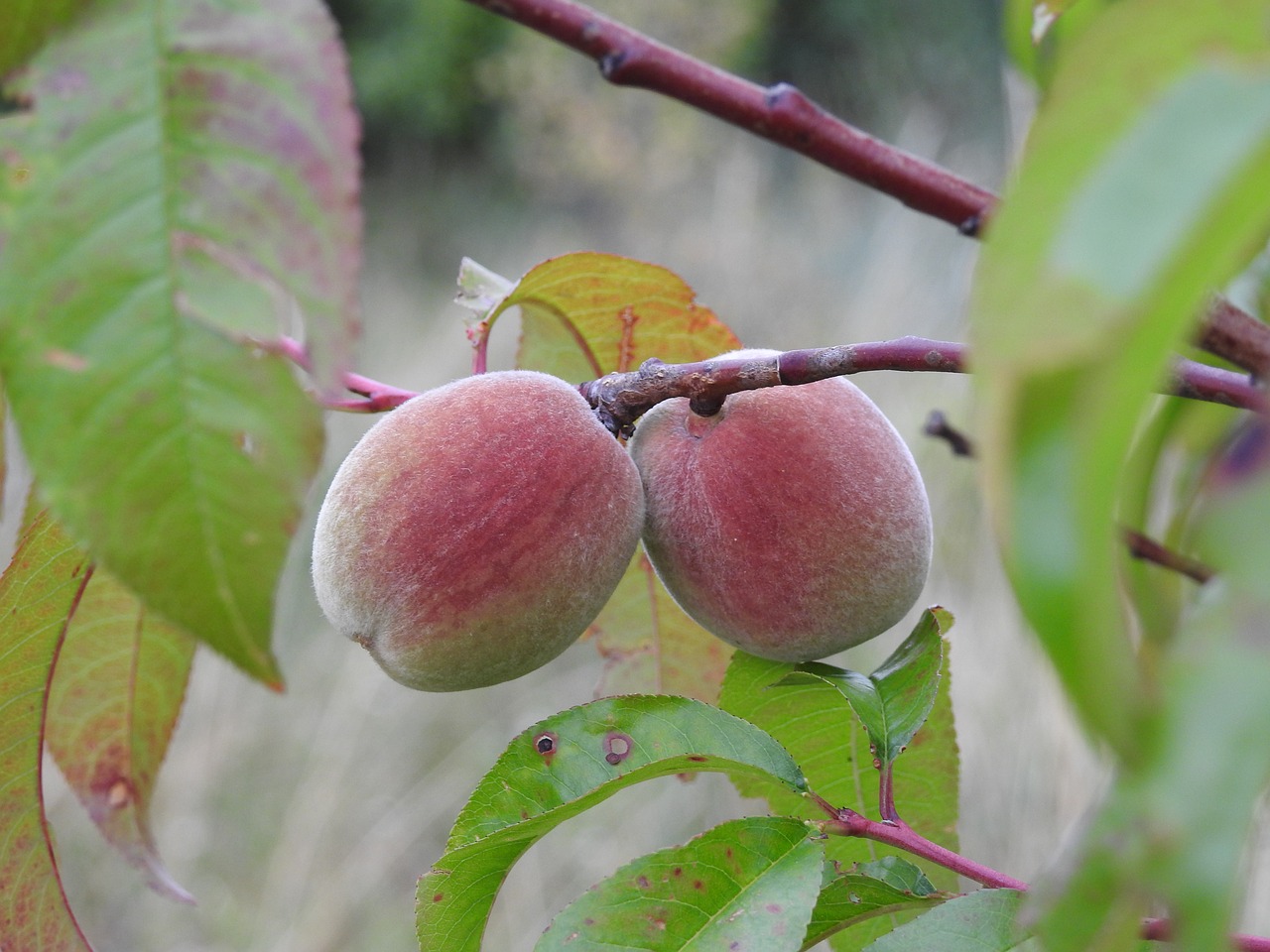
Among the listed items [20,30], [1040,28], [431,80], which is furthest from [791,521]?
[431,80]

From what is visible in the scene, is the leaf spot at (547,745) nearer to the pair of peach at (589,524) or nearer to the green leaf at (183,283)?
the pair of peach at (589,524)

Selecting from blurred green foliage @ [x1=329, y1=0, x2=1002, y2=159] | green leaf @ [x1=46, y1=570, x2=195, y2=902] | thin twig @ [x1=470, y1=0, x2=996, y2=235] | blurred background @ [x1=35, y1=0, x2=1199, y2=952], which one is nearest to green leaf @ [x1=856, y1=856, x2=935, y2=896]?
thin twig @ [x1=470, y1=0, x2=996, y2=235]

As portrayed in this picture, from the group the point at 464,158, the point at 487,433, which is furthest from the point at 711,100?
the point at 464,158

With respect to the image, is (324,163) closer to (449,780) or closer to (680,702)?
(680,702)

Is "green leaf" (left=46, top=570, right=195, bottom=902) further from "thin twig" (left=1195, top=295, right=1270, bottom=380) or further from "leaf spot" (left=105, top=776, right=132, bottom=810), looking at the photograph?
"thin twig" (left=1195, top=295, right=1270, bottom=380)

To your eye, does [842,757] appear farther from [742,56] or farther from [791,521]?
[742,56]
